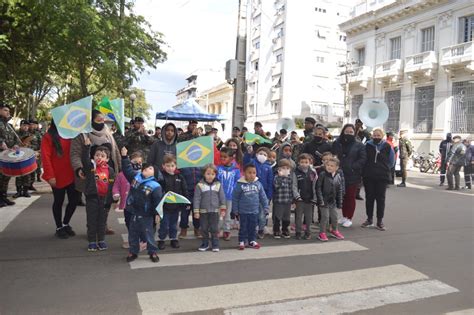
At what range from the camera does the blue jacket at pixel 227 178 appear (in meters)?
6.64

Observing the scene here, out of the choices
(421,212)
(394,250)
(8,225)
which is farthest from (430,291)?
(8,225)

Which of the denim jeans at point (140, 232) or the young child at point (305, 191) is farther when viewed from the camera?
the young child at point (305, 191)

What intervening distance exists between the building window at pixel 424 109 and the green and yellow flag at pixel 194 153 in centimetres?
2515

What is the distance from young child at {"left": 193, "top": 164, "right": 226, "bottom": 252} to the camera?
6020 mm

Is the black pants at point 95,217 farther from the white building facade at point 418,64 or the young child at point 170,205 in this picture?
the white building facade at point 418,64

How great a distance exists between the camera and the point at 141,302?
415cm

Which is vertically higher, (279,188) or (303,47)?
(303,47)

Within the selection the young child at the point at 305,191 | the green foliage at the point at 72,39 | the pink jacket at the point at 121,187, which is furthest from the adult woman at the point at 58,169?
the green foliage at the point at 72,39

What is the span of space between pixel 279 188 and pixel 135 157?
2357 mm

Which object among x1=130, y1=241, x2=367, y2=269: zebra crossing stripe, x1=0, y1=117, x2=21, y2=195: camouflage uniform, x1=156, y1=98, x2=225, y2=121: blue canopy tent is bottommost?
x1=130, y1=241, x2=367, y2=269: zebra crossing stripe

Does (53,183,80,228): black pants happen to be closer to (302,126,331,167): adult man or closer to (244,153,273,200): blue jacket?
(244,153,273,200): blue jacket

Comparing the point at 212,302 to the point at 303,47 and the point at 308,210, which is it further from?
the point at 303,47

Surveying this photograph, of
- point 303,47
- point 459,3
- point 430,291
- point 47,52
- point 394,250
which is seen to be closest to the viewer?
point 430,291

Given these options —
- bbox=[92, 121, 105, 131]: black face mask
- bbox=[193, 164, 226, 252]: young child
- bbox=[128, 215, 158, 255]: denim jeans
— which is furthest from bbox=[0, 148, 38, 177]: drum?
bbox=[193, 164, 226, 252]: young child
